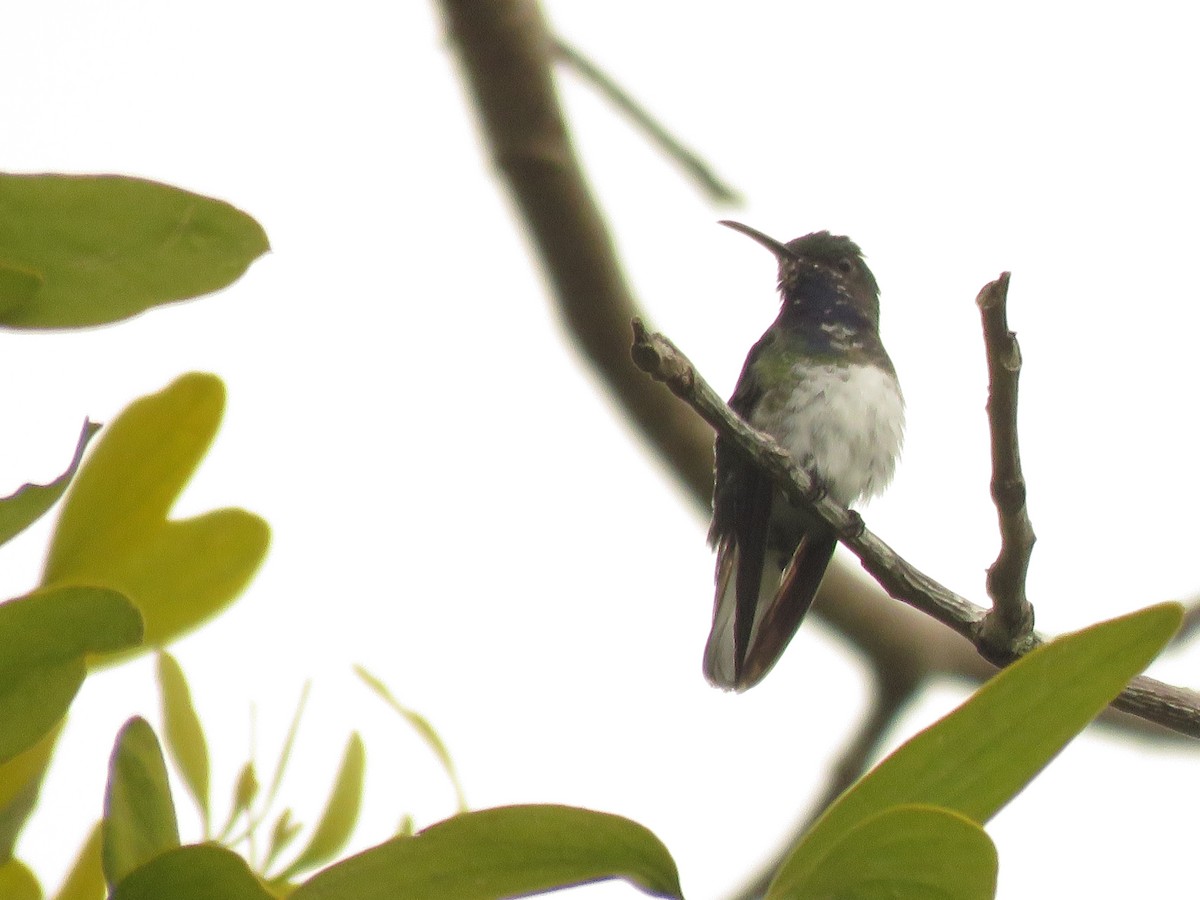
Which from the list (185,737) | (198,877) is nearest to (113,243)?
(198,877)

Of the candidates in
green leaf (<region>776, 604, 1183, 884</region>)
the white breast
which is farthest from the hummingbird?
green leaf (<region>776, 604, 1183, 884</region>)

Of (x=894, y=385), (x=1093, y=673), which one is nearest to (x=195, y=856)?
(x=1093, y=673)

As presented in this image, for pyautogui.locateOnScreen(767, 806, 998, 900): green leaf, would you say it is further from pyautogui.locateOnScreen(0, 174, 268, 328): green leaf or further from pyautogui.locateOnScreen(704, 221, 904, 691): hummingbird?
pyautogui.locateOnScreen(704, 221, 904, 691): hummingbird

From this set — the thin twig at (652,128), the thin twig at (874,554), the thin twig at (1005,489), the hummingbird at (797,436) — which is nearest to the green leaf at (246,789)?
the thin twig at (874,554)

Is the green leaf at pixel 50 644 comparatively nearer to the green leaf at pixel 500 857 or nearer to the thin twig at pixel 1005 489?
the green leaf at pixel 500 857

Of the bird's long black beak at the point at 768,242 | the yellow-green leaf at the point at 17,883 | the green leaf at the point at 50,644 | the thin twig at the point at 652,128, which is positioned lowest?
the yellow-green leaf at the point at 17,883

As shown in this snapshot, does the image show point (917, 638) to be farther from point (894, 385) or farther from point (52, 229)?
point (52, 229)

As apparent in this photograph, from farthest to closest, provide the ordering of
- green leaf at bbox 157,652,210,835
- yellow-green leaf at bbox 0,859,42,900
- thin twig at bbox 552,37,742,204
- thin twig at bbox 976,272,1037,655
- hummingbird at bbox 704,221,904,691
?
1. hummingbird at bbox 704,221,904,691
2. thin twig at bbox 552,37,742,204
3. thin twig at bbox 976,272,1037,655
4. green leaf at bbox 157,652,210,835
5. yellow-green leaf at bbox 0,859,42,900
